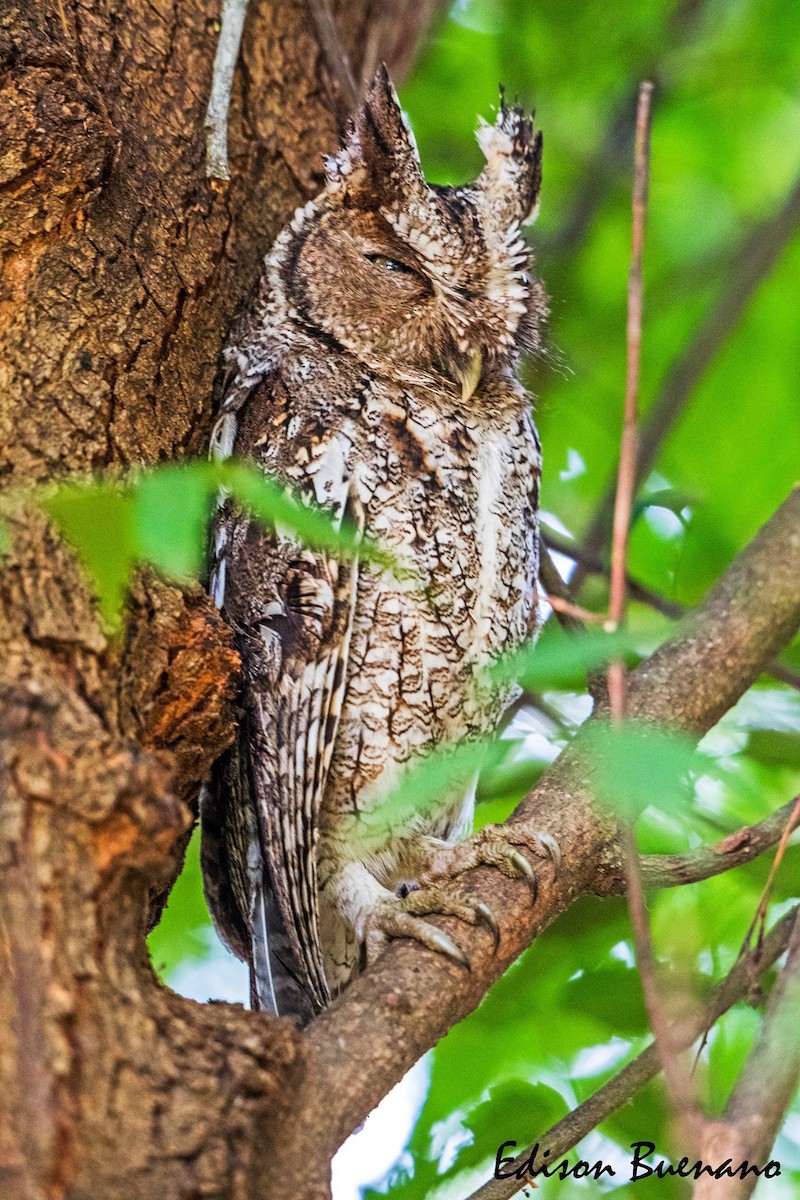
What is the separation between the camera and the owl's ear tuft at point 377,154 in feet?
7.13

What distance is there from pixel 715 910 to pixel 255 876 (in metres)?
0.87

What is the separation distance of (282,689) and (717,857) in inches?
28.9

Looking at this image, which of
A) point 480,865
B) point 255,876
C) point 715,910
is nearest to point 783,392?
point 715,910

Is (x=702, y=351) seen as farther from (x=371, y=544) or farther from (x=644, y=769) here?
(x=644, y=769)

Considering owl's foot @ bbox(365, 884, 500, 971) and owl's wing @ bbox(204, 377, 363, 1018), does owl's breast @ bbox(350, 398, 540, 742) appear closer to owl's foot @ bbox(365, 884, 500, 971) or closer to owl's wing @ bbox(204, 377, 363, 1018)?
owl's wing @ bbox(204, 377, 363, 1018)

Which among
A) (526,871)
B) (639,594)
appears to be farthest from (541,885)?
(639,594)

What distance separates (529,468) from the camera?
2330mm

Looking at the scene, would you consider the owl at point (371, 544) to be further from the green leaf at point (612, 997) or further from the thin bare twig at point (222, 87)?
the green leaf at point (612, 997)

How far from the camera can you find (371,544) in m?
1.94

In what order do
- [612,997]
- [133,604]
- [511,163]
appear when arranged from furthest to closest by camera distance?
1. [511,163]
2. [612,997]
3. [133,604]

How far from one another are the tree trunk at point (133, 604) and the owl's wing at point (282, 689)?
0.17m

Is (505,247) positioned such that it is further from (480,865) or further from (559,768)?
(480,865)

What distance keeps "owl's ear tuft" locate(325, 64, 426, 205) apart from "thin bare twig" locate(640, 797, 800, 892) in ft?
4.34

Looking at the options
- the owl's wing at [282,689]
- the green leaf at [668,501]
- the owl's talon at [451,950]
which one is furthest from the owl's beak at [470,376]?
the owl's talon at [451,950]
